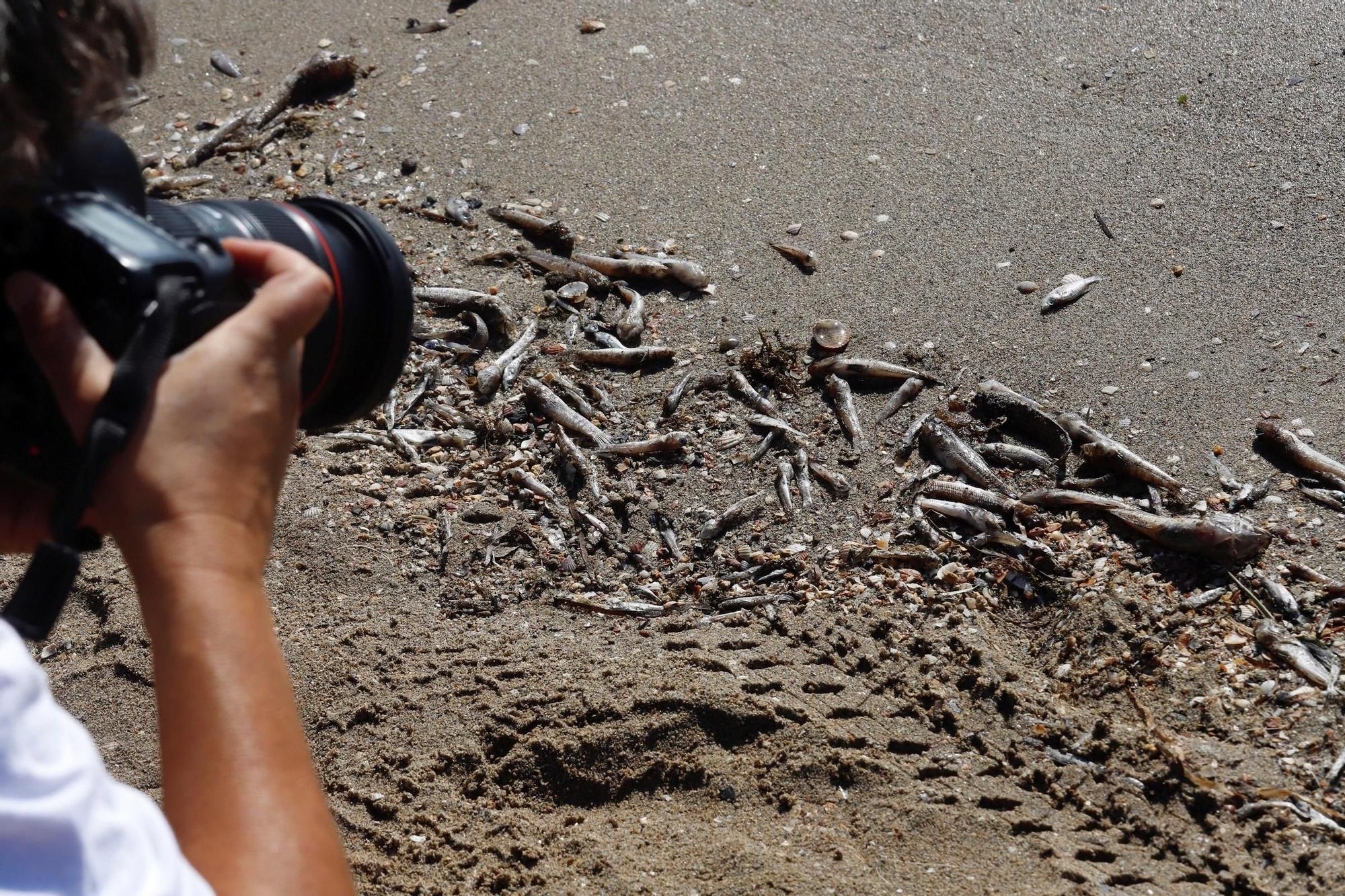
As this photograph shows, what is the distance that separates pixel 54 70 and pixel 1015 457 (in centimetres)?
245

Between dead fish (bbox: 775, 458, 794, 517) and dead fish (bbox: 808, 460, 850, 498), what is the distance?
6 centimetres

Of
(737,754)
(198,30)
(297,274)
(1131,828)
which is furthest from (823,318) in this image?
(198,30)

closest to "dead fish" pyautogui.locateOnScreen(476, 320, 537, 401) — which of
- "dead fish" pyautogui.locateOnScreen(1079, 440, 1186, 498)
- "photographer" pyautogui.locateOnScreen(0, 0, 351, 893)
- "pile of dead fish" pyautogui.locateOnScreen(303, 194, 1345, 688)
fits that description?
"pile of dead fish" pyautogui.locateOnScreen(303, 194, 1345, 688)

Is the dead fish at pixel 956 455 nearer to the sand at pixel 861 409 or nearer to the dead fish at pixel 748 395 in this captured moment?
the sand at pixel 861 409

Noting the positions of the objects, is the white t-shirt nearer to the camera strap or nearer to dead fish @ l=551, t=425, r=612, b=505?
the camera strap

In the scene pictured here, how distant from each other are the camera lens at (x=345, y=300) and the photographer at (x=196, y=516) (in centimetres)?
45

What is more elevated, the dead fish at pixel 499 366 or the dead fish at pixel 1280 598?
the dead fish at pixel 1280 598

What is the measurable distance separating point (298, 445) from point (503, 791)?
51.9 inches

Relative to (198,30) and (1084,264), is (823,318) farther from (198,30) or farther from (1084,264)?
(198,30)

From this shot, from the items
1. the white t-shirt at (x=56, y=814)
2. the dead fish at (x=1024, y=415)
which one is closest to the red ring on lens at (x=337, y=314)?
the white t-shirt at (x=56, y=814)

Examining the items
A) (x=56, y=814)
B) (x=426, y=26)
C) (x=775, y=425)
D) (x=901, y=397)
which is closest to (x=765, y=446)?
(x=775, y=425)

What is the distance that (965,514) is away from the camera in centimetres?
281

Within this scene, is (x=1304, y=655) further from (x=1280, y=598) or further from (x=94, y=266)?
(x=94, y=266)

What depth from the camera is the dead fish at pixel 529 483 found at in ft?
9.73
